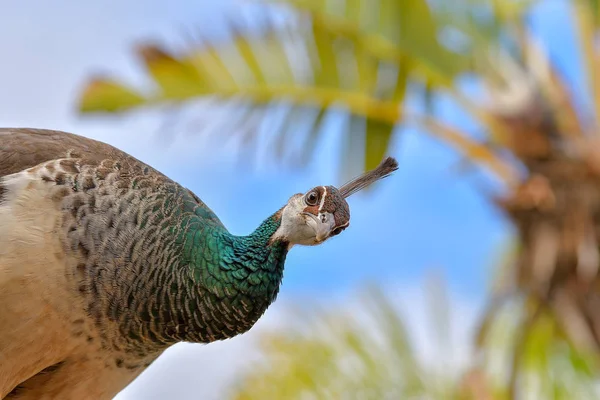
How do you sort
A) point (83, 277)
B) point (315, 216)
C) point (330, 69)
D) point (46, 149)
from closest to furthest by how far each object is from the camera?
point (315, 216) < point (83, 277) < point (46, 149) < point (330, 69)

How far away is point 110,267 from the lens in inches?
113

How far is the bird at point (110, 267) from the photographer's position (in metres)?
2.79

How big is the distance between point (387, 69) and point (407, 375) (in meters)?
2.64

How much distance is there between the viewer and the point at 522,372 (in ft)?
23.7

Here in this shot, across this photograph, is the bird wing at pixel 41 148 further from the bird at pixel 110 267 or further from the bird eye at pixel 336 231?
the bird eye at pixel 336 231

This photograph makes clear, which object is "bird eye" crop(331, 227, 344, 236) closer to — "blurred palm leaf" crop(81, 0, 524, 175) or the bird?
the bird

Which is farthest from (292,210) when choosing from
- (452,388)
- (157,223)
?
(452,388)

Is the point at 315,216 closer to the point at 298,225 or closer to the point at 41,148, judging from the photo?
the point at 298,225

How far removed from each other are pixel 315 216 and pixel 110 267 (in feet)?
2.45

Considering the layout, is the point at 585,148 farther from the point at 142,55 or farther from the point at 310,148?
the point at 142,55

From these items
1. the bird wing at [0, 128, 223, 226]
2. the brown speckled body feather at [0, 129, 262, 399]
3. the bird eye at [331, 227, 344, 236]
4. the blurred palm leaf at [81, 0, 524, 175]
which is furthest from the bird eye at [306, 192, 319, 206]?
the blurred palm leaf at [81, 0, 524, 175]

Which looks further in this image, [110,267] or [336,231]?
[110,267]

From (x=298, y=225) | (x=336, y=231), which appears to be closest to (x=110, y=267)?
(x=298, y=225)

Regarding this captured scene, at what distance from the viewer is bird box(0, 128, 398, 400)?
279 centimetres
